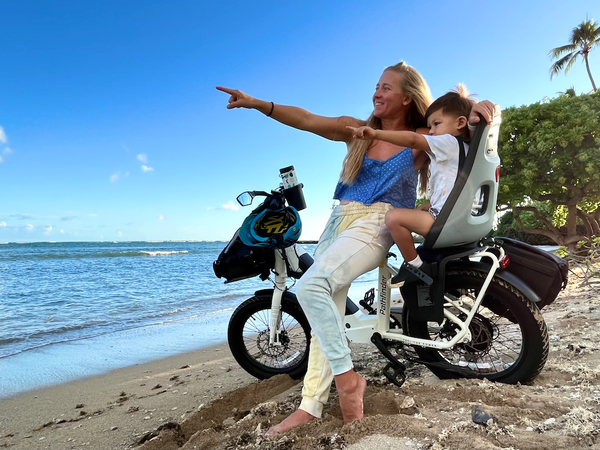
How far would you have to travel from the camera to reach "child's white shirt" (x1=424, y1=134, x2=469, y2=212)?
2.05 metres

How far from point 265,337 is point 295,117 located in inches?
67.2

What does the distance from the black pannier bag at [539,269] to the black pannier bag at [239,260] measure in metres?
1.64

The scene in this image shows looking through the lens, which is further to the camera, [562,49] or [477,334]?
[562,49]

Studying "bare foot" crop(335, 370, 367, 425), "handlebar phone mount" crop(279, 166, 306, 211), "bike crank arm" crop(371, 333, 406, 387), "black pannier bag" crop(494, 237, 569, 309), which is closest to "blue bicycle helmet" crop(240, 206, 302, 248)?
"handlebar phone mount" crop(279, 166, 306, 211)

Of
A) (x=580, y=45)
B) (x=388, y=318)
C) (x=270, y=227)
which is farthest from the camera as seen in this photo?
(x=580, y=45)

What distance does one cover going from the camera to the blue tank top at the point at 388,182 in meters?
2.25

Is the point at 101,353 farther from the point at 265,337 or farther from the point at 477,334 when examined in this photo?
the point at 477,334

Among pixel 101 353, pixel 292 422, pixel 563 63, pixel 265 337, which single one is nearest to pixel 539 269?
pixel 292 422

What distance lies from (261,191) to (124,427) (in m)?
1.75

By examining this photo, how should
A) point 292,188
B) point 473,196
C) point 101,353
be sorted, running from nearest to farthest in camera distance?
point 473,196, point 292,188, point 101,353

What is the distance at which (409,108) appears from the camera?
2.40 m

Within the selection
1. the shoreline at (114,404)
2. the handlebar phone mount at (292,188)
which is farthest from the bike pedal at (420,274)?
the shoreline at (114,404)

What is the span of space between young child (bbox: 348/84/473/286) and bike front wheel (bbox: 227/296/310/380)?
3.53ft

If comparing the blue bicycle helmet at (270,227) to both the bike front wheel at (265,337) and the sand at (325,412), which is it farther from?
the sand at (325,412)
